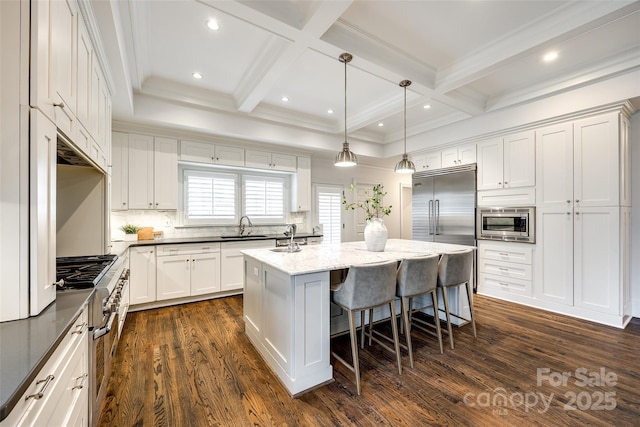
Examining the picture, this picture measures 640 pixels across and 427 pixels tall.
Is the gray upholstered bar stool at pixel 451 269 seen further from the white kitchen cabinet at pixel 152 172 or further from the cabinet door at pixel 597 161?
the white kitchen cabinet at pixel 152 172

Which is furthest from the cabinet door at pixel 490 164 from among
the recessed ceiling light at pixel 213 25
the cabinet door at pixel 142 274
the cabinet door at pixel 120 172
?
the cabinet door at pixel 120 172

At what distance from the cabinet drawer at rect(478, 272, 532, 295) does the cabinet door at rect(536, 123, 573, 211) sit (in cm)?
113

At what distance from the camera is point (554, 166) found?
140 inches

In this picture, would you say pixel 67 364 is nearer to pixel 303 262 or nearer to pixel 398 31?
pixel 303 262

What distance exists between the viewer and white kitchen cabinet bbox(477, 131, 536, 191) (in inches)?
149

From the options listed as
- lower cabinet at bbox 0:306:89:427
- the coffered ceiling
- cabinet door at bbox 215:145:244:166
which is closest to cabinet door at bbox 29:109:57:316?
lower cabinet at bbox 0:306:89:427

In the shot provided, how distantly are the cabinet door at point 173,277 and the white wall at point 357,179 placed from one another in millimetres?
3014

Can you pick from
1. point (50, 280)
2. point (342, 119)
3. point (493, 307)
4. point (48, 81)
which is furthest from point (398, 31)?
point (493, 307)

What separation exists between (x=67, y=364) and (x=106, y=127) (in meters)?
2.38

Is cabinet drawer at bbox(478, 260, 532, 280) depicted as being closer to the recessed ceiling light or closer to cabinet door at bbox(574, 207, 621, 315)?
cabinet door at bbox(574, 207, 621, 315)

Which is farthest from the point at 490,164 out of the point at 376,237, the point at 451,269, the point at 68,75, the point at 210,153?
the point at 68,75

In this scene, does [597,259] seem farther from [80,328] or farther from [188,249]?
[188,249]

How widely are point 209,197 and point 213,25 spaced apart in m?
2.79

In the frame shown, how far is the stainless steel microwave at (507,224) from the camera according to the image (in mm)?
3748
